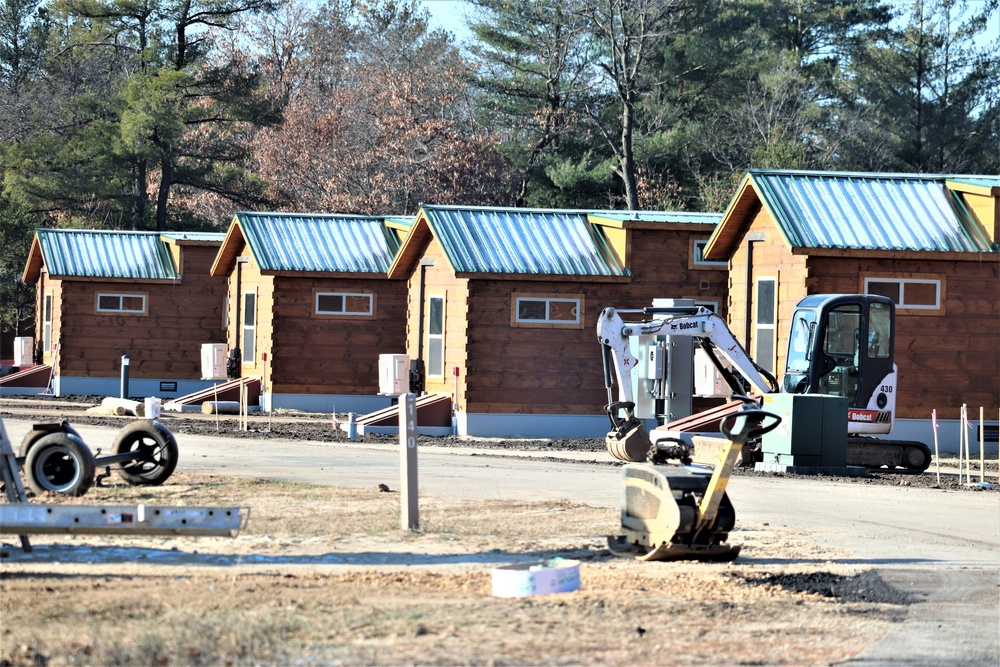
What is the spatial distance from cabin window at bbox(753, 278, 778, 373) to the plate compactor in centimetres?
1427

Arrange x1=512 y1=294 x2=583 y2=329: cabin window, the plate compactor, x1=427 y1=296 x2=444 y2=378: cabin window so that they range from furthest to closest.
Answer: x1=427 y1=296 x2=444 y2=378: cabin window, x1=512 y1=294 x2=583 y2=329: cabin window, the plate compactor

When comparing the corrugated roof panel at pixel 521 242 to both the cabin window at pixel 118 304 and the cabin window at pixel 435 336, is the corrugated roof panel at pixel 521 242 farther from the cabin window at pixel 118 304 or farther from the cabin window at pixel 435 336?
the cabin window at pixel 118 304

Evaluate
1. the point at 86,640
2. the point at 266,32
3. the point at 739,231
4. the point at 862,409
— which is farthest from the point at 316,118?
the point at 86,640

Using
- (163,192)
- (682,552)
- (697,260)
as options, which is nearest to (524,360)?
(697,260)

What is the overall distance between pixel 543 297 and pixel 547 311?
0.30 m

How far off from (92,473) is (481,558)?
16.2ft

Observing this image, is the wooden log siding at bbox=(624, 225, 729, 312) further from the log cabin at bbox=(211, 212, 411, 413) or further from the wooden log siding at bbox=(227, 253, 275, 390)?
the wooden log siding at bbox=(227, 253, 275, 390)

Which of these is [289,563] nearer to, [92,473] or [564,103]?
[92,473]

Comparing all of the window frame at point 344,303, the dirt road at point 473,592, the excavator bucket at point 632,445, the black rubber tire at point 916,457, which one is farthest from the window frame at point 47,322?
the dirt road at point 473,592

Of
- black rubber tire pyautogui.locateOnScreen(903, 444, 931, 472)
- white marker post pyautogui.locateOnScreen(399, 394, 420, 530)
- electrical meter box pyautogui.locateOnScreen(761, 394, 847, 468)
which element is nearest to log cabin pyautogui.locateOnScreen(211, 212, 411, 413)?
electrical meter box pyautogui.locateOnScreen(761, 394, 847, 468)

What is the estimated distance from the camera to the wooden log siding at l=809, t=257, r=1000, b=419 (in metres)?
25.0

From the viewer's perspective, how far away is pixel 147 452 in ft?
53.9

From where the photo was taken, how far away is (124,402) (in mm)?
31438

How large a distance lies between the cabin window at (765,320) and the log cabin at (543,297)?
311 cm
